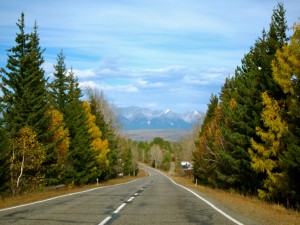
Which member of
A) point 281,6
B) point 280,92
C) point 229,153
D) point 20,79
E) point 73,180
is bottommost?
point 73,180

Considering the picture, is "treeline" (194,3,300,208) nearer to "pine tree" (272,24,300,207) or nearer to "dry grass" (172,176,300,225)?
"pine tree" (272,24,300,207)

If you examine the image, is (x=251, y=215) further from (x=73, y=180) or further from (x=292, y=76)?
(x=73, y=180)

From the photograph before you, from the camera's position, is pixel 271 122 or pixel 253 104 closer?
pixel 271 122

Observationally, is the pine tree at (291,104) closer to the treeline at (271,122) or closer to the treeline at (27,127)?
the treeline at (271,122)

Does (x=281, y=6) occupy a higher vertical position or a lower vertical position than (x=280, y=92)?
higher

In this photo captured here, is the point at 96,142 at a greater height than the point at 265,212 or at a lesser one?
greater

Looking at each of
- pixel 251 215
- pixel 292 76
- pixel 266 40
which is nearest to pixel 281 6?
pixel 266 40

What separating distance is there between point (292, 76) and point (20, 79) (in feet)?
68.2

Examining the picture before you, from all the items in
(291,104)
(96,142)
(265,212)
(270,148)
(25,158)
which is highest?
(291,104)

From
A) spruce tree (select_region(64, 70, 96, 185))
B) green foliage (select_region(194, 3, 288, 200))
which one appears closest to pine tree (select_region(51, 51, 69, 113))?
spruce tree (select_region(64, 70, 96, 185))

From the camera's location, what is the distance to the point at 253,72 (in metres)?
30.6

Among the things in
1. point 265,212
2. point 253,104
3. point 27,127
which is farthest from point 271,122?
point 27,127

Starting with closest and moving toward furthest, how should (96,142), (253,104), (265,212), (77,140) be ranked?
(265,212) < (253,104) < (77,140) < (96,142)

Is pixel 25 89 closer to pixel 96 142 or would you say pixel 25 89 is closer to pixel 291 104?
pixel 291 104
